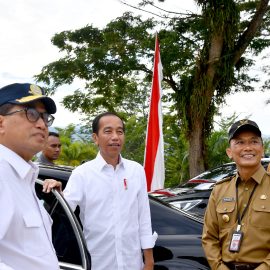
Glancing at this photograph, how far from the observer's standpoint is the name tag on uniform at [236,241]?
2.42m

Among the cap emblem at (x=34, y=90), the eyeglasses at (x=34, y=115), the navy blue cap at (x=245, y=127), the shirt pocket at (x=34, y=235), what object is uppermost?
the cap emblem at (x=34, y=90)

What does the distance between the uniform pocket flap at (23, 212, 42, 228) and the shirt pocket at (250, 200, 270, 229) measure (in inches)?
47.2

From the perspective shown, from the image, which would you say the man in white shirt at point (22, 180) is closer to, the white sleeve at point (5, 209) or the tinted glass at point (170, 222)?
the white sleeve at point (5, 209)

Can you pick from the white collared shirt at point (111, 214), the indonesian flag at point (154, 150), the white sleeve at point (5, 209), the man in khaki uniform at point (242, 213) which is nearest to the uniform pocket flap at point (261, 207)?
the man in khaki uniform at point (242, 213)

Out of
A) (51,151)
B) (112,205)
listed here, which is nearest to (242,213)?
(112,205)

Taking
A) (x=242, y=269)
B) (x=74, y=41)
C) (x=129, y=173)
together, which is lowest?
(x=242, y=269)

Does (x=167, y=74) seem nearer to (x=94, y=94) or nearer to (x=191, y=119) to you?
(x=191, y=119)

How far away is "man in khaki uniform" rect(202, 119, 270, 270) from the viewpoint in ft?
7.88

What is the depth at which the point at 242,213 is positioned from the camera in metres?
2.48

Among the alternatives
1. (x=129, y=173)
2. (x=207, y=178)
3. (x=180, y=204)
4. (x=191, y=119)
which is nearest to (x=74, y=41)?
(x=191, y=119)

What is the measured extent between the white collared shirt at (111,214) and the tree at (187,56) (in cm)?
1004

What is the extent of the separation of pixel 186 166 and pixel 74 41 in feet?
24.4

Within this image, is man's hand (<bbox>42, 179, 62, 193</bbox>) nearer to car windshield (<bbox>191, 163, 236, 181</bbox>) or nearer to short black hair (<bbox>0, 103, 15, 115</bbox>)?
short black hair (<bbox>0, 103, 15, 115</bbox>)

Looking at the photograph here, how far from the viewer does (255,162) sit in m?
2.50
